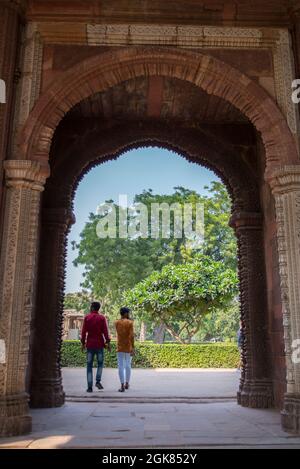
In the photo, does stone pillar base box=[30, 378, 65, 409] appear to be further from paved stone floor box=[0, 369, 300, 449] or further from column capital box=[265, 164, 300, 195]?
column capital box=[265, 164, 300, 195]

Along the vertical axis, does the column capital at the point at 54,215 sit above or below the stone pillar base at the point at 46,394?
above

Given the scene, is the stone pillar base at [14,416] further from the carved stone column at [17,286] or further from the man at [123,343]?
the man at [123,343]

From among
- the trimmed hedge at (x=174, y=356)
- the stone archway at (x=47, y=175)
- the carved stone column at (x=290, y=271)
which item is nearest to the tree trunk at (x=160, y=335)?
the trimmed hedge at (x=174, y=356)

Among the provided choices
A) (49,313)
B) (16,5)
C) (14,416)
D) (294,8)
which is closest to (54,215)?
(49,313)

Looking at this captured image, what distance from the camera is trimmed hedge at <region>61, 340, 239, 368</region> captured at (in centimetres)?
1579

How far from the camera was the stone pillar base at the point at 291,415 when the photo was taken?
3.98m

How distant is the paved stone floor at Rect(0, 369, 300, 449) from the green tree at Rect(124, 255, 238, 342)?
10165 mm

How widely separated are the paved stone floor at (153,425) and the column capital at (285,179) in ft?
7.80

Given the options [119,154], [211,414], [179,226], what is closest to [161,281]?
[179,226]

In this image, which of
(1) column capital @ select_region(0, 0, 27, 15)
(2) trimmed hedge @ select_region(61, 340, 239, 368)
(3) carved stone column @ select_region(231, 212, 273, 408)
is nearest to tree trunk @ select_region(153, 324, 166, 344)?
(2) trimmed hedge @ select_region(61, 340, 239, 368)

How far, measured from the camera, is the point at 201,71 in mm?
5023

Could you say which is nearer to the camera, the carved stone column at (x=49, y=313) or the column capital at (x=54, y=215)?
the carved stone column at (x=49, y=313)

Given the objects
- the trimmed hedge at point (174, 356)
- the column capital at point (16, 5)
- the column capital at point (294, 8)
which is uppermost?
the column capital at point (294, 8)

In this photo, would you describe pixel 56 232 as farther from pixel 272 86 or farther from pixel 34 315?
pixel 272 86
